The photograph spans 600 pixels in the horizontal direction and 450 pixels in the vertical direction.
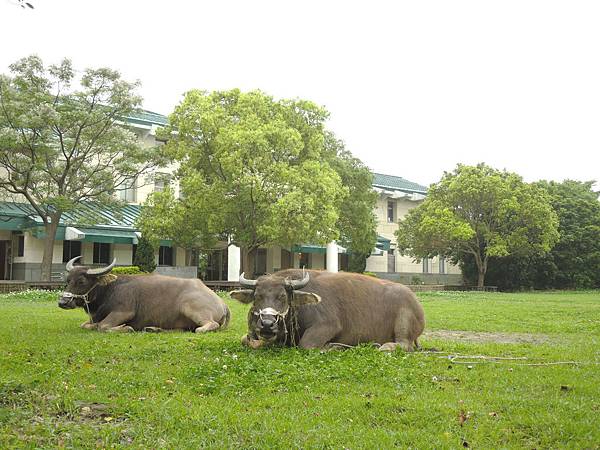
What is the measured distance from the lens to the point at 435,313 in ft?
61.3

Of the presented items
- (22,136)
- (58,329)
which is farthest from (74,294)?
(22,136)

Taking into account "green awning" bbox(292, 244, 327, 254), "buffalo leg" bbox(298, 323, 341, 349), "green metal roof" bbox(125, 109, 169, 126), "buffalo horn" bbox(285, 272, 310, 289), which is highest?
"green metal roof" bbox(125, 109, 169, 126)

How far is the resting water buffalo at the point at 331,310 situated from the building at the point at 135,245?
15.7 meters

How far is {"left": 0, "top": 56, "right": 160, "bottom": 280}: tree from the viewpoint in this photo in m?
26.4

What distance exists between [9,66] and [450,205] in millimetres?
28687

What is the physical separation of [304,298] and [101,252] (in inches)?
1188

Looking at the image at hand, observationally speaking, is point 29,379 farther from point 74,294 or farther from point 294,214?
point 294,214

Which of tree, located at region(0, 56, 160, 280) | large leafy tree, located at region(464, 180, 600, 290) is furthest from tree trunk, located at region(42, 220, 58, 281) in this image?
large leafy tree, located at region(464, 180, 600, 290)

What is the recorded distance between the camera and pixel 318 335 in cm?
895

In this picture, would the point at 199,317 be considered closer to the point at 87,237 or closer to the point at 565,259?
the point at 87,237

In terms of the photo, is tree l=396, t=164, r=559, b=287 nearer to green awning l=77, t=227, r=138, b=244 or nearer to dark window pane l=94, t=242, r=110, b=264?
green awning l=77, t=227, r=138, b=244

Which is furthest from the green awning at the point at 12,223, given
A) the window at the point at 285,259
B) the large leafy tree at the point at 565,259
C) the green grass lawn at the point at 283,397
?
the large leafy tree at the point at 565,259

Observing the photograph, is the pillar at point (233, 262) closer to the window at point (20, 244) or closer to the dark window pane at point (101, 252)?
the dark window pane at point (101, 252)

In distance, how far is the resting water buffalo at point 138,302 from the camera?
11828mm
